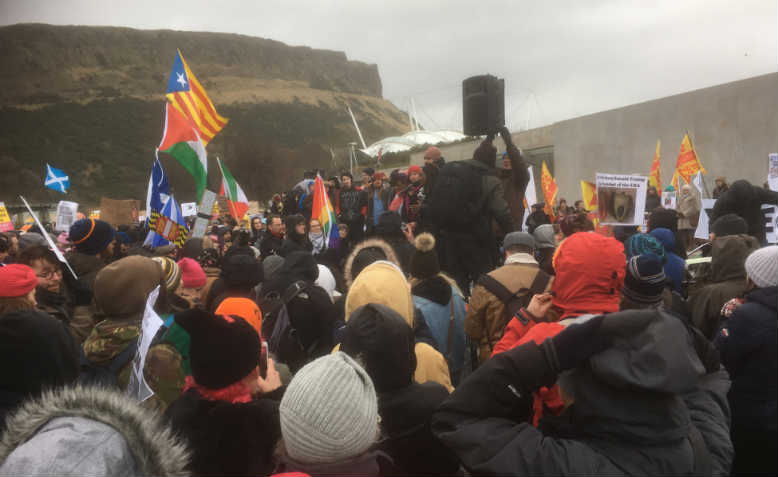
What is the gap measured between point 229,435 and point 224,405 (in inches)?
4.1

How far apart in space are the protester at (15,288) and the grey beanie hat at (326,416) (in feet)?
6.65

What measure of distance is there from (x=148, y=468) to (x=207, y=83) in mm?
139867

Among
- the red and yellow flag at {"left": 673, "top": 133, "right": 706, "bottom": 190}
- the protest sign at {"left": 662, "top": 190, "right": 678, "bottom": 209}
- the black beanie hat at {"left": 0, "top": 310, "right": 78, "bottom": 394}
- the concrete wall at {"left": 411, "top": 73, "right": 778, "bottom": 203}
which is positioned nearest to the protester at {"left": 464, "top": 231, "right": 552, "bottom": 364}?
the black beanie hat at {"left": 0, "top": 310, "right": 78, "bottom": 394}

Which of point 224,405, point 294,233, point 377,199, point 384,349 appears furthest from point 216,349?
A: point 377,199

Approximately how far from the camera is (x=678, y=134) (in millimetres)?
19203

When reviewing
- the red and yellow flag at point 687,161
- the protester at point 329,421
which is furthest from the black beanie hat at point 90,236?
the red and yellow flag at point 687,161

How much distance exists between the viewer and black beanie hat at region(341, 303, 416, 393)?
217 centimetres

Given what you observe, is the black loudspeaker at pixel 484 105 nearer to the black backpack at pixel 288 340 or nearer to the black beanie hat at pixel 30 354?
the black backpack at pixel 288 340

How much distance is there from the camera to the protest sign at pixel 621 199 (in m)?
6.12

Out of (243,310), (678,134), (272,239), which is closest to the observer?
(243,310)

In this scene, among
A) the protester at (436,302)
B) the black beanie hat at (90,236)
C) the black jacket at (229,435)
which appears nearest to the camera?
the black jacket at (229,435)

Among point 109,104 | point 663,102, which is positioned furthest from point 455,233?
point 109,104

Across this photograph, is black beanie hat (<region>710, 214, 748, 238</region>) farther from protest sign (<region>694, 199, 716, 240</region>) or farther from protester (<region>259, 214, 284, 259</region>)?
protester (<region>259, 214, 284, 259</region>)

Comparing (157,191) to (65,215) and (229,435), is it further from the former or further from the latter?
(229,435)
